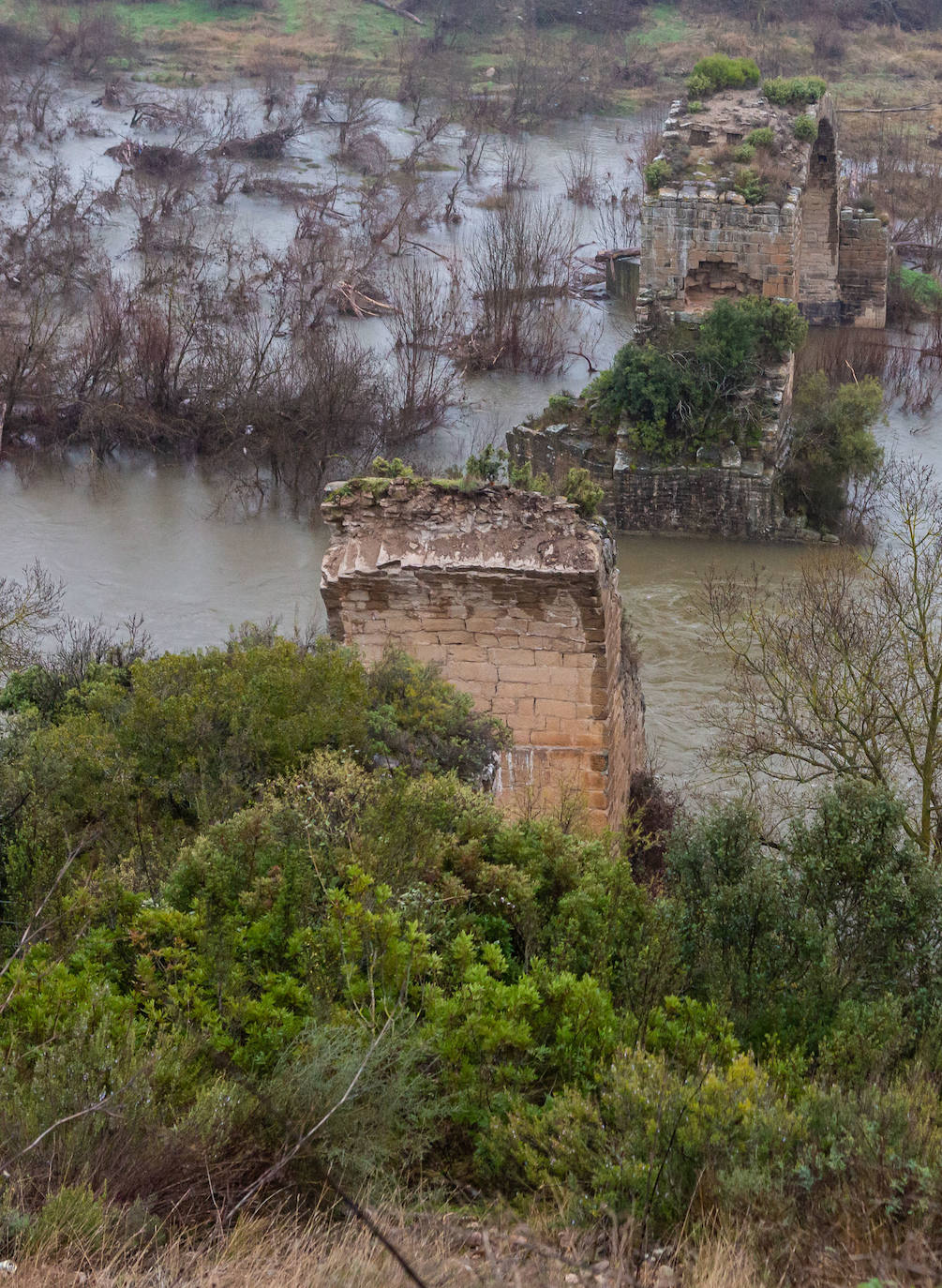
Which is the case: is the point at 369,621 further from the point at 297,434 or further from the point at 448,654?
the point at 297,434

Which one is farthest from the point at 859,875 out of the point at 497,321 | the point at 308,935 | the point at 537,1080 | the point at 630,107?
the point at 630,107

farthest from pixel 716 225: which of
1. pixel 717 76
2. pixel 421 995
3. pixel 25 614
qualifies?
pixel 421 995

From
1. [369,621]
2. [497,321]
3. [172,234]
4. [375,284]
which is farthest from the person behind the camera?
[172,234]

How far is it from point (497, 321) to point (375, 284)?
11.1 feet

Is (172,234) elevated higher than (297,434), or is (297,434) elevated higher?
(172,234)

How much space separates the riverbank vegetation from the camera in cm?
416

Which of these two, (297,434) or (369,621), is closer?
(369,621)

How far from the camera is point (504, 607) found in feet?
29.9

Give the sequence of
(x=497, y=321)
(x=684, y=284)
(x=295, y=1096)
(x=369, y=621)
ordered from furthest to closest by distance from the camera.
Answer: (x=497, y=321)
(x=684, y=284)
(x=369, y=621)
(x=295, y=1096)

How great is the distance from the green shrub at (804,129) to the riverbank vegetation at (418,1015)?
1817 centimetres

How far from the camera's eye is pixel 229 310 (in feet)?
83.3

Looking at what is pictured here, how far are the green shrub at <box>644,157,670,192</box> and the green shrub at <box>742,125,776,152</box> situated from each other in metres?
1.71

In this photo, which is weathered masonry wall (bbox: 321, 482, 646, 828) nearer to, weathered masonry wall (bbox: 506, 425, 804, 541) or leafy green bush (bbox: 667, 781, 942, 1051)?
leafy green bush (bbox: 667, 781, 942, 1051)

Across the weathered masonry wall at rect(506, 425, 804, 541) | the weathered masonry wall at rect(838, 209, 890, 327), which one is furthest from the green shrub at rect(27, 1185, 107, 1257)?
the weathered masonry wall at rect(838, 209, 890, 327)
